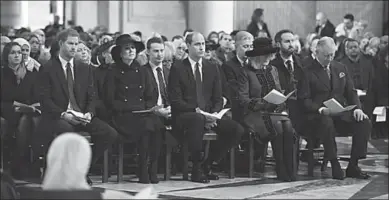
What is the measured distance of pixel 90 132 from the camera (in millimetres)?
9734

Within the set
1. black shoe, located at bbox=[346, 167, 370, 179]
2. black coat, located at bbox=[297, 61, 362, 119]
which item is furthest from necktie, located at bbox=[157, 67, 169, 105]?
black shoe, located at bbox=[346, 167, 370, 179]

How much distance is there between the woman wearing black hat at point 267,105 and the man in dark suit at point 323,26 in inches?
325

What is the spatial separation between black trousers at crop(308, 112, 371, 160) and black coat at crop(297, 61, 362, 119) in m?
0.14

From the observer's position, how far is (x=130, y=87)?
9.92 metres

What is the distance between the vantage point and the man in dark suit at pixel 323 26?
730 inches

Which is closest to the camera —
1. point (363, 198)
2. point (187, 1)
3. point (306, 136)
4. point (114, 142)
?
point (363, 198)

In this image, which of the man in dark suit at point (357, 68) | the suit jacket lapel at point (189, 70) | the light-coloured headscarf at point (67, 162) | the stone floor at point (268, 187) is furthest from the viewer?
the man in dark suit at point (357, 68)

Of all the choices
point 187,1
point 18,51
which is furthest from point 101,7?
point 18,51

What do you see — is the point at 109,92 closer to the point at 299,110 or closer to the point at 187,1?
the point at 299,110

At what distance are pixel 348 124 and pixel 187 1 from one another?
9297 mm

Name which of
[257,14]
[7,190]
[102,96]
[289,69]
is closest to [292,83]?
[289,69]

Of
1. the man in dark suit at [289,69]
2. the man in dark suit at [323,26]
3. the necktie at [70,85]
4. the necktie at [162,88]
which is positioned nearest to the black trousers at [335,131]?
the man in dark suit at [289,69]

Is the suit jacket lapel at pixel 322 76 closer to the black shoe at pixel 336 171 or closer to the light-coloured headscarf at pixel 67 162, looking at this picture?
the black shoe at pixel 336 171

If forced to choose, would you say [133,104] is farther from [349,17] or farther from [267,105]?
[349,17]
